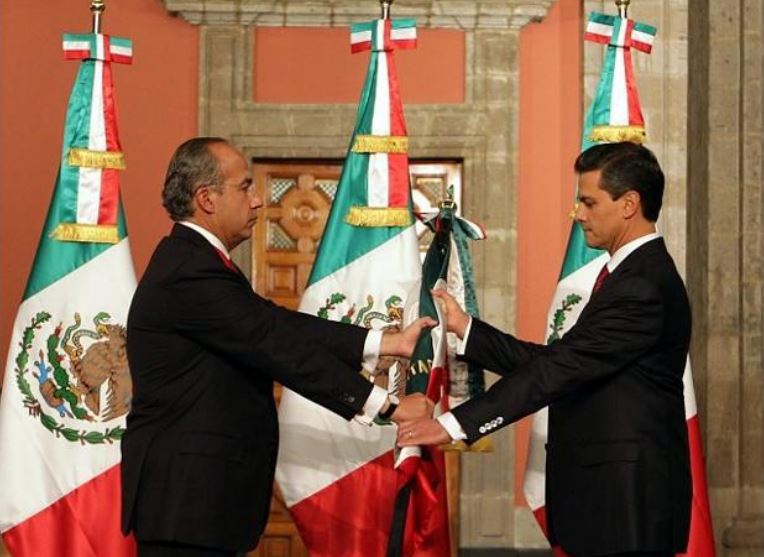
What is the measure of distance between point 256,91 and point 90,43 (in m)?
1.75

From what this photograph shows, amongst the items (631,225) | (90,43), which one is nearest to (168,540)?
(631,225)

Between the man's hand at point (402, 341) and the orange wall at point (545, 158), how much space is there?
3.16 metres

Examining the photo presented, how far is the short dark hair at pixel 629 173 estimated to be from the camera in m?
4.03

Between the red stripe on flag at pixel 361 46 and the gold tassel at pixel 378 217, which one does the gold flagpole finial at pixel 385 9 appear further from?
the gold tassel at pixel 378 217

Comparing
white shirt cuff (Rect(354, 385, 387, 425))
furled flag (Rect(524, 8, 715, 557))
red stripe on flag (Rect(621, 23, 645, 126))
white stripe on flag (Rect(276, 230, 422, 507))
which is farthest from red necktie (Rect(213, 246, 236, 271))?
red stripe on flag (Rect(621, 23, 645, 126))

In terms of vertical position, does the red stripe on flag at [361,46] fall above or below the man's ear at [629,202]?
above

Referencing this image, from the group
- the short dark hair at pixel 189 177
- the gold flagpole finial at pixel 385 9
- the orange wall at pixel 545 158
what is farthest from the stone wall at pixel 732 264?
the short dark hair at pixel 189 177

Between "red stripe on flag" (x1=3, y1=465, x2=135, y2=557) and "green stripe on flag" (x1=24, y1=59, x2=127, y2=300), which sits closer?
"red stripe on flag" (x1=3, y1=465, x2=135, y2=557)

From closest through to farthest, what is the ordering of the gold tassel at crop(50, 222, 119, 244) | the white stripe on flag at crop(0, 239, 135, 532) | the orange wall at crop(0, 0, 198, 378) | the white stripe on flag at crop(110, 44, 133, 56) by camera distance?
the white stripe on flag at crop(0, 239, 135, 532) → the gold tassel at crop(50, 222, 119, 244) → the white stripe on flag at crop(110, 44, 133, 56) → the orange wall at crop(0, 0, 198, 378)

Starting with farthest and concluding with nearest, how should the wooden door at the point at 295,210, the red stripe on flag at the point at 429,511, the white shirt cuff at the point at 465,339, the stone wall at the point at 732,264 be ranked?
1. the wooden door at the point at 295,210
2. the stone wall at the point at 732,264
3. the red stripe on flag at the point at 429,511
4. the white shirt cuff at the point at 465,339

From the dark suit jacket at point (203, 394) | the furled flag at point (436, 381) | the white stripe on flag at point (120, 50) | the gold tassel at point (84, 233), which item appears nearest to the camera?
the dark suit jacket at point (203, 394)

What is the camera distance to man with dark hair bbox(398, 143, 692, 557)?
391 centimetres

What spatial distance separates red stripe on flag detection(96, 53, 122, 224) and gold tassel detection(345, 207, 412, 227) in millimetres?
868

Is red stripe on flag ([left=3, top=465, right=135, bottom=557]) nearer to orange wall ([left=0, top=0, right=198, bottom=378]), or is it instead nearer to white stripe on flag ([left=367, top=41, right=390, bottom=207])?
white stripe on flag ([left=367, top=41, right=390, bottom=207])
